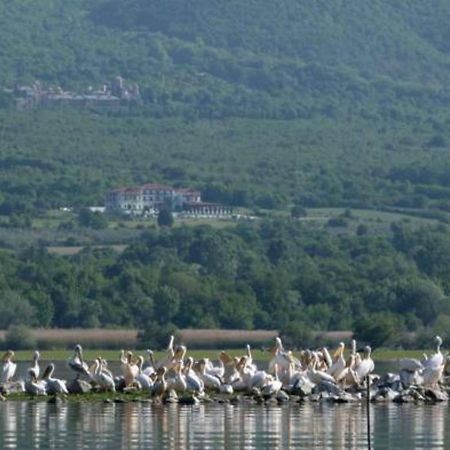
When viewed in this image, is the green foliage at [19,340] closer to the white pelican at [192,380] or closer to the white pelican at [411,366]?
the white pelican at [192,380]

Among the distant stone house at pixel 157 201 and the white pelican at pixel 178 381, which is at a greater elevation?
the distant stone house at pixel 157 201

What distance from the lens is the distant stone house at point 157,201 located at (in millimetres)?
138375

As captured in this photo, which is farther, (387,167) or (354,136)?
(354,136)

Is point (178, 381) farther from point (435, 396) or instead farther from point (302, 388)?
point (435, 396)

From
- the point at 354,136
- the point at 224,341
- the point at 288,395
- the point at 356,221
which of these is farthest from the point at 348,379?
the point at 354,136

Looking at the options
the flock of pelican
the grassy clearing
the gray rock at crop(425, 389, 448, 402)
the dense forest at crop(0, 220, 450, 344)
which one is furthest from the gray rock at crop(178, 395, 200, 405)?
the dense forest at crop(0, 220, 450, 344)

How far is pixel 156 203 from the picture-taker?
143m

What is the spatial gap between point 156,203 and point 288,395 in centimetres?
9994

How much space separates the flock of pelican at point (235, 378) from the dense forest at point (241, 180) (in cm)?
2891

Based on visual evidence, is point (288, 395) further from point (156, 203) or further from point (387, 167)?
point (387, 167)

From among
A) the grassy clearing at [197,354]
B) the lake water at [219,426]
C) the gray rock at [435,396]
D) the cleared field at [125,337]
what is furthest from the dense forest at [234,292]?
the lake water at [219,426]

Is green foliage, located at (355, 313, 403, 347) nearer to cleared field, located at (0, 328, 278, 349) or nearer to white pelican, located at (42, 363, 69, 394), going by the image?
cleared field, located at (0, 328, 278, 349)

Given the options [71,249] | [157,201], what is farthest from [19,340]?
[157,201]

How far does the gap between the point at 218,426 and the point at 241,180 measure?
111985 mm
